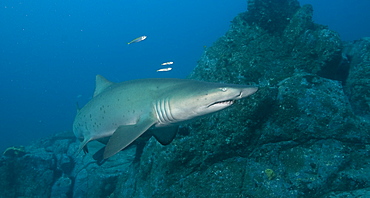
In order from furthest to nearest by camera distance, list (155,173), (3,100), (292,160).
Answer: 1. (3,100)
2. (155,173)
3. (292,160)

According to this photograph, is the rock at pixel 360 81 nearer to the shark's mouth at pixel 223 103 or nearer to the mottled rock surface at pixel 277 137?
the mottled rock surface at pixel 277 137

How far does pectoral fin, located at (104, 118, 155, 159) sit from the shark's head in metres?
0.39

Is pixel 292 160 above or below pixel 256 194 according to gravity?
above

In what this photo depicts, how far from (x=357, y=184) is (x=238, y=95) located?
2527mm

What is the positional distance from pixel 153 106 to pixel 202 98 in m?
1.00

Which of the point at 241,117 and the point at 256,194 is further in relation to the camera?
the point at 241,117

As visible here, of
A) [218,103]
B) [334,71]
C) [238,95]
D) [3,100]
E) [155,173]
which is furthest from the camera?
[3,100]

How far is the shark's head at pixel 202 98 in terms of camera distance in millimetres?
2703

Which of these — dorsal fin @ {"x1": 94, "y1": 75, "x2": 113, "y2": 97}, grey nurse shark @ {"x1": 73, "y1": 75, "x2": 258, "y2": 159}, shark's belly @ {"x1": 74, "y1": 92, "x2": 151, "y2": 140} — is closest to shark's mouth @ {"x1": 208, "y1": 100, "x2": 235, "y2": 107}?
grey nurse shark @ {"x1": 73, "y1": 75, "x2": 258, "y2": 159}

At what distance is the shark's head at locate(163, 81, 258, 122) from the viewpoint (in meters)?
2.70

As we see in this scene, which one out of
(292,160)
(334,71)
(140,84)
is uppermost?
(334,71)

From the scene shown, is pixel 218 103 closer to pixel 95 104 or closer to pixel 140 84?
pixel 140 84

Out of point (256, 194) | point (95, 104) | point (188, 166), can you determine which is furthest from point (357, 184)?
point (95, 104)

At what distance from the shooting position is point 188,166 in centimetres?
420
